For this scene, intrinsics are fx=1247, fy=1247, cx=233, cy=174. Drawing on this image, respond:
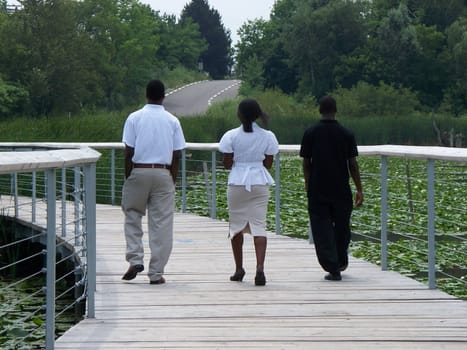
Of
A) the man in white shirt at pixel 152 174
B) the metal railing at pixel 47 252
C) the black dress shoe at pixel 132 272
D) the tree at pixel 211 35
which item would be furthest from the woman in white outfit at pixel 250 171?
the tree at pixel 211 35

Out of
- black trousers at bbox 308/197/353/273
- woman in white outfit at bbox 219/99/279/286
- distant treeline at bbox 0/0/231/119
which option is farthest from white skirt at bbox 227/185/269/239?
distant treeline at bbox 0/0/231/119

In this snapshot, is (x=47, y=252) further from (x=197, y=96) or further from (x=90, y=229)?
(x=197, y=96)

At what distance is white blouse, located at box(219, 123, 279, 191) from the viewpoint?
9469mm

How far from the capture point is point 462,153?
26.4ft

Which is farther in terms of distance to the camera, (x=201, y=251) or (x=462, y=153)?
Answer: (x=201, y=251)

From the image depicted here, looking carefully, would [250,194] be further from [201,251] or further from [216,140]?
[216,140]

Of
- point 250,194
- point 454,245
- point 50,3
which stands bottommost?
point 454,245

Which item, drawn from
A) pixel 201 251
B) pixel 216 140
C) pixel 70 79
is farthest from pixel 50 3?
pixel 201 251

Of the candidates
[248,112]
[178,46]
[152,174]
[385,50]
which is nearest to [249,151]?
[248,112]

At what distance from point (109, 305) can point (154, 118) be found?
160 centimetres

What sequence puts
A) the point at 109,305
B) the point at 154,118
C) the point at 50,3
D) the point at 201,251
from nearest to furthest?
the point at 109,305
the point at 154,118
the point at 201,251
the point at 50,3

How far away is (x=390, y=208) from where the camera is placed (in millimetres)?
11922

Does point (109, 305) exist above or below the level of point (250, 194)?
below

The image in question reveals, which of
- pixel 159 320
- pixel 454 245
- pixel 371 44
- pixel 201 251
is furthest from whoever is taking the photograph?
pixel 371 44
